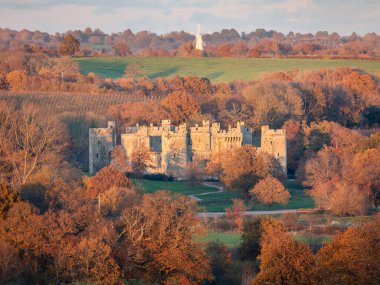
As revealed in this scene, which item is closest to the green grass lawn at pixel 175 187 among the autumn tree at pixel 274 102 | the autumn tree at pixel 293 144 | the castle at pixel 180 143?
the castle at pixel 180 143

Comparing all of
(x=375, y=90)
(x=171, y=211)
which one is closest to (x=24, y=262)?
(x=171, y=211)

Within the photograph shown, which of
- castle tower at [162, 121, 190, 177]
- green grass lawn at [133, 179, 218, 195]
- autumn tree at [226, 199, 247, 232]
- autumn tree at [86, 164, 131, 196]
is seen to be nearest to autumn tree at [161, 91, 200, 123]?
castle tower at [162, 121, 190, 177]

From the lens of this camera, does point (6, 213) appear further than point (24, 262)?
Yes

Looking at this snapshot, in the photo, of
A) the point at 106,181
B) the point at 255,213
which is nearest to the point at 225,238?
the point at 255,213

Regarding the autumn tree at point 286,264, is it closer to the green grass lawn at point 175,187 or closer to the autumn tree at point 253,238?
the autumn tree at point 253,238

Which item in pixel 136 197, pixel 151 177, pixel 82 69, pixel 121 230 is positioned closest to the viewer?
pixel 121 230

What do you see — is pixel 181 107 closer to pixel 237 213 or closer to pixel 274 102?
pixel 274 102

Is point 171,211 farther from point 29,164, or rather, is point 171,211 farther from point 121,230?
point 29,164

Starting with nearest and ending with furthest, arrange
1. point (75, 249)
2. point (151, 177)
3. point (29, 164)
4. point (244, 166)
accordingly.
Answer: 1. point (75, 249)
2. point (29, 164)
3. point (244, 166)
4. point (151, 177)
